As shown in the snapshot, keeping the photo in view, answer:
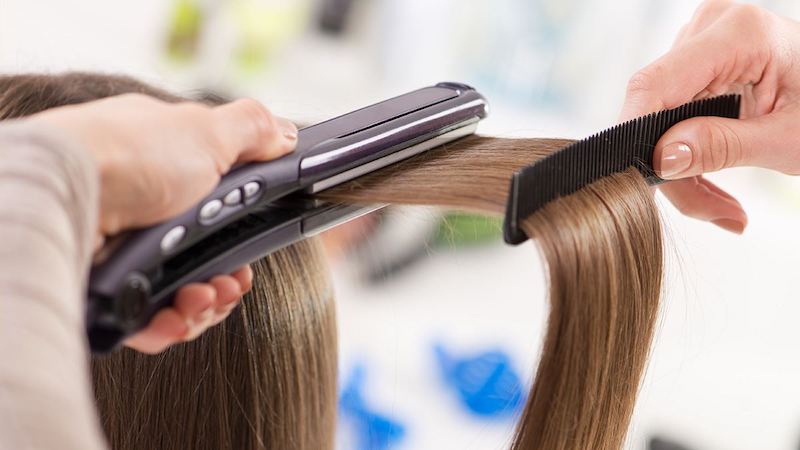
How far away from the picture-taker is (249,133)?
1.61 ft

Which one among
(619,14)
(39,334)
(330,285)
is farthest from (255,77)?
(39,334)

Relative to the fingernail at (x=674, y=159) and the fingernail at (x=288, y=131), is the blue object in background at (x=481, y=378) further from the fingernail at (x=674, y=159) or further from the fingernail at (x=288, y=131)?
the fingernail at (x=288, y=131)

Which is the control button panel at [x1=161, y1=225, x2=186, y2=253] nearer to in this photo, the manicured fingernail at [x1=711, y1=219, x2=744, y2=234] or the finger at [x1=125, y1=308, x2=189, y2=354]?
the finger at [x1=125, y1=308, x2=189, y2=354]

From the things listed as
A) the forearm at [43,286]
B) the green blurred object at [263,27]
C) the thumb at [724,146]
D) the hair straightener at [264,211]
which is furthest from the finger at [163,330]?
the green blurred object at [263,27]

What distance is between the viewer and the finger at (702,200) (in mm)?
846

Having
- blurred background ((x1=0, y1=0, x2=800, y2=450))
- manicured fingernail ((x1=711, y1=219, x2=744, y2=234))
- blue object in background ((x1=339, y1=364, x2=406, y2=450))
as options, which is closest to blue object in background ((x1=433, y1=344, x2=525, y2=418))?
blurred background ((x1=0, y1=0, x2=800, y2=450))

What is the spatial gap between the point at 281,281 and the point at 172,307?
22 cm

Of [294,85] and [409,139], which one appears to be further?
[294,85]

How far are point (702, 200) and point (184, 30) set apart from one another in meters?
1.35

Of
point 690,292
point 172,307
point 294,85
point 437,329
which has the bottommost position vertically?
point 437,329

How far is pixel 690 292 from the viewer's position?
1.35 meters

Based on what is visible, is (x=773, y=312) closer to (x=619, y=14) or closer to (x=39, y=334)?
(x=619, y=14)

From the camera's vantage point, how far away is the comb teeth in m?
0.47

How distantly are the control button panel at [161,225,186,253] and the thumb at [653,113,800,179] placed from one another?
0.32m
